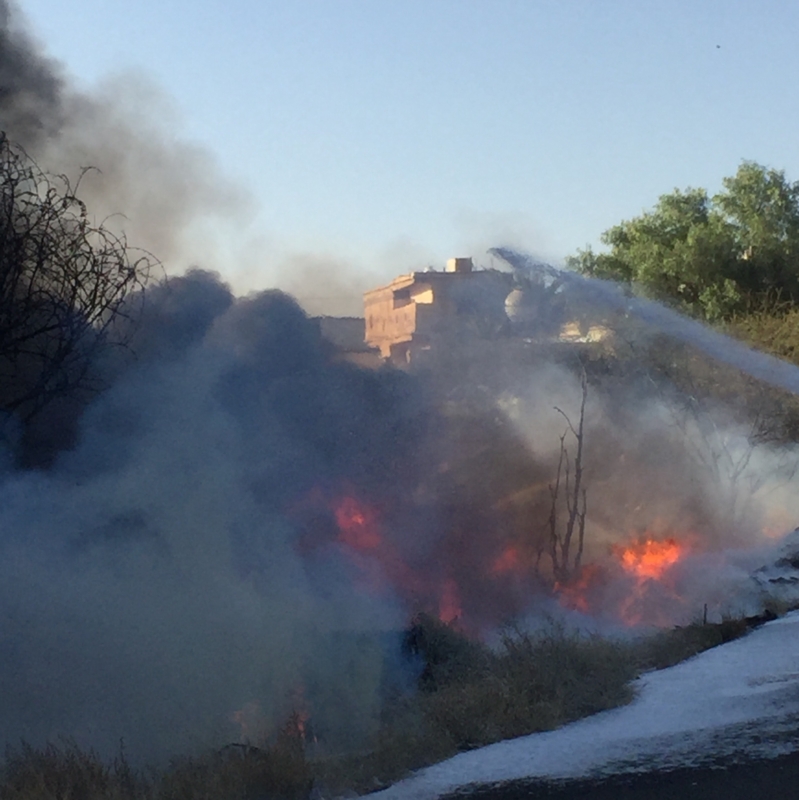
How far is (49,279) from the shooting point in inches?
384

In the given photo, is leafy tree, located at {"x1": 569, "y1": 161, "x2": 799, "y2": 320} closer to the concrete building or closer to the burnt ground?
the concrete building

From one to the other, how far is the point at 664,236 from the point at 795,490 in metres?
11.5

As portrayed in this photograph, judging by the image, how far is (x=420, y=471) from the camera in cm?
1549

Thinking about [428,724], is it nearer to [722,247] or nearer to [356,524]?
[356,524]

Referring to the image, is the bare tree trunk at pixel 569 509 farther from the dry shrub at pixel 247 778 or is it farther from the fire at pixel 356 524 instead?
the dry shrub at pixel 247 778

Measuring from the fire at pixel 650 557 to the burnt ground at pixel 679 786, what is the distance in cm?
951

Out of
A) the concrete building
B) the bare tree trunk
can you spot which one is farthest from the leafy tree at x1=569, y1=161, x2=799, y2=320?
the bare tree trunk

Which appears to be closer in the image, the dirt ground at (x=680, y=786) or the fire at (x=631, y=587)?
the dirt ground at (x=680, y=786)

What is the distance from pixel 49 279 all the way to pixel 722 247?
74.6 ft

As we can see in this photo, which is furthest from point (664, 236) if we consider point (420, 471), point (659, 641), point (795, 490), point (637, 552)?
point (659, 641)

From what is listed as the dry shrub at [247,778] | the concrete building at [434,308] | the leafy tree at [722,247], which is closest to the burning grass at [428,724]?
the dry shrub at [247,778]

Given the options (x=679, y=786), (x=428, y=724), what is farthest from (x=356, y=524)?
(x=679, y=786)

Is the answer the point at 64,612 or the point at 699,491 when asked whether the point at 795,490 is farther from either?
the point at 64,612

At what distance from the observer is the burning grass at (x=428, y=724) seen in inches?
281
